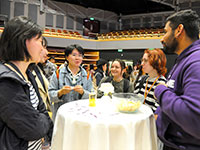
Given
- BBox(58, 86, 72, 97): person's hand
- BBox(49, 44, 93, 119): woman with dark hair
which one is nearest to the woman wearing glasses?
BBox(49, 44, 93, 119): woman with dark hair

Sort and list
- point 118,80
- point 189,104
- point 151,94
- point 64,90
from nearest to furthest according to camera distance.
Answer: point 189,104 → point 64,90 → point 151,94 → point 118,80

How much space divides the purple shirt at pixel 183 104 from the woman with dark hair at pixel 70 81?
1529mm

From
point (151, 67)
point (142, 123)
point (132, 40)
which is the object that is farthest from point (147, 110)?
point (132, 40)

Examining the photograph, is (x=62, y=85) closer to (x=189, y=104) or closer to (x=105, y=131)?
(x=105, y=131)

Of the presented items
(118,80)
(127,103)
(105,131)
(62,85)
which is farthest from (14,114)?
(118,80)

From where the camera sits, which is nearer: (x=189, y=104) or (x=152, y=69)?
(x=189, y=104)

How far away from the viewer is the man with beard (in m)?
1.16

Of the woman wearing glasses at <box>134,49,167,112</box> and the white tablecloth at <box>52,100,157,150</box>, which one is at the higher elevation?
the woman wearing glasses at <box>134,49,167,112</box>

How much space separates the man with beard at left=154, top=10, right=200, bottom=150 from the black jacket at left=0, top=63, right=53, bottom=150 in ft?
3.44

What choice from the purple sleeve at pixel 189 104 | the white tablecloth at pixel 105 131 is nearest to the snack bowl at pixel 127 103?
the white tablecloth at pixel 105 131

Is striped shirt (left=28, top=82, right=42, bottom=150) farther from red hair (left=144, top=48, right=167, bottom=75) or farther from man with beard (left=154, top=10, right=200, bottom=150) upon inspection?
red hair (left=144, top=48, right=167, bottom=75)

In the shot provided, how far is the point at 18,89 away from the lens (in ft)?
4.26

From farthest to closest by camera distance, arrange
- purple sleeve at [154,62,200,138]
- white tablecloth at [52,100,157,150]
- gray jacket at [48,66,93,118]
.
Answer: gray jacket at [48,66,93,118]
white tablecloth at [52,100,157,150]
purple sleeve at [154,62,200,138]

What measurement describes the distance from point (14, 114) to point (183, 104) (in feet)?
3.98
